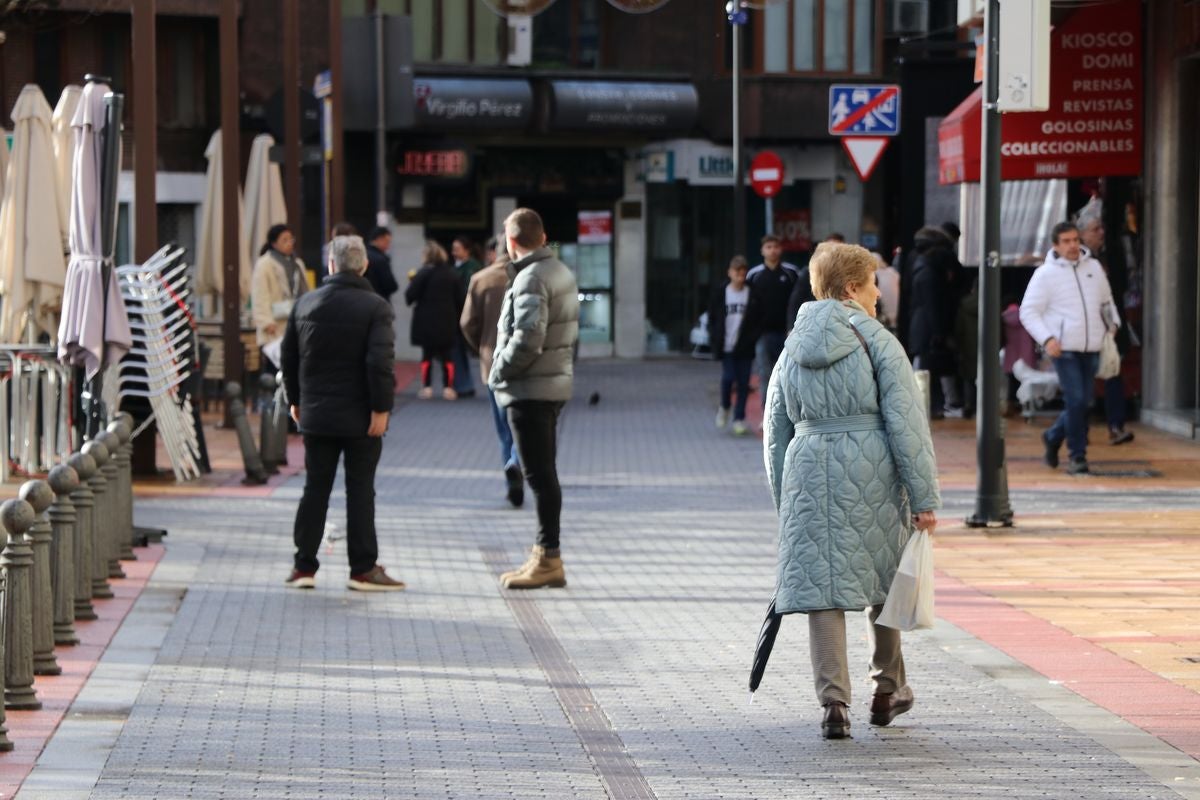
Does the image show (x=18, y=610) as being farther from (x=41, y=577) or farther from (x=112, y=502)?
(x=112, y=502)

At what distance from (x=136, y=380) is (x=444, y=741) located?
357 inches

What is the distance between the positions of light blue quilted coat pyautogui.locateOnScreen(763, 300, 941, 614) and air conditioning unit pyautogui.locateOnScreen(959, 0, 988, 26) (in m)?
10.5

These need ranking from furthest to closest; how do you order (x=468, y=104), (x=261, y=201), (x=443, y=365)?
(x=468, y=104)
(x=443, y=365)
(x=261, y=201)

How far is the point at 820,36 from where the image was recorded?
118 ft

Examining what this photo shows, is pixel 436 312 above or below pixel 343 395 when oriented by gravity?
above

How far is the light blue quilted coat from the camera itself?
7047 mm

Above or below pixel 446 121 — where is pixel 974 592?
below

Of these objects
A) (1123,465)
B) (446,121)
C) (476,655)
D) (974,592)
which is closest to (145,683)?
(476,655)

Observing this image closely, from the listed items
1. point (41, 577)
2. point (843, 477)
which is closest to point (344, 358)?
point (41, 577)

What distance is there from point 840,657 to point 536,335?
4151 millimetres

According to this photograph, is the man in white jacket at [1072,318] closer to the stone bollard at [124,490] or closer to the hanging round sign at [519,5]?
the hanging round sign at [519,5]

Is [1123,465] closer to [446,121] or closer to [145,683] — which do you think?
[145,683]

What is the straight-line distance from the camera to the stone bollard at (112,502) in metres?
10.8

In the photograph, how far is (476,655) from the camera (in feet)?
29.5
